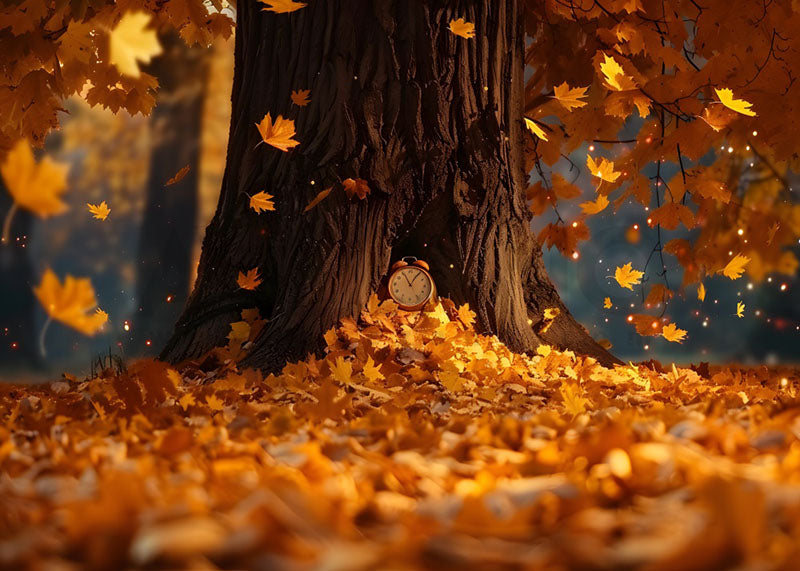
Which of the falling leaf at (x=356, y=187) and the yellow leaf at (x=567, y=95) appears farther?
the yellow leaf at (x=567, y=95)

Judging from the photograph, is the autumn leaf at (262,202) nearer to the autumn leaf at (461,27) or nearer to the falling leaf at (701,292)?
the autumn leaf at (461,27)

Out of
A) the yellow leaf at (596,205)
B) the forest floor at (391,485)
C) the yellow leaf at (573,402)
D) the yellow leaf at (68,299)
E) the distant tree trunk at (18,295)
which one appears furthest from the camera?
the distant tree trunk at (18,295)

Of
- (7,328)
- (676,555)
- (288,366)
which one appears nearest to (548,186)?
(288,366)

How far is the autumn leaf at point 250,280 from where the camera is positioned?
3.28 m

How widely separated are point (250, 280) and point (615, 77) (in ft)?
6.23

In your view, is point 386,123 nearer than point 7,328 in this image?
Answer: Yes

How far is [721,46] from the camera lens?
426 centimetres

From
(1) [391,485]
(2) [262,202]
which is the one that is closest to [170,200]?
(2) [262,202]

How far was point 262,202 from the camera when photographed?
329cm

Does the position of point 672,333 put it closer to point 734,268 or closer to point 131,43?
point 734,268

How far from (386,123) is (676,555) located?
270 cm

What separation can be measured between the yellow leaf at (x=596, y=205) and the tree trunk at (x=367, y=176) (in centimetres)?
65

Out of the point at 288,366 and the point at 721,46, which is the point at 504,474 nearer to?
the point at 288,366

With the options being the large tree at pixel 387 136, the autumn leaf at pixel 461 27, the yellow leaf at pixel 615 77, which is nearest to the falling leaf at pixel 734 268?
the large tree at pixel 387 136
